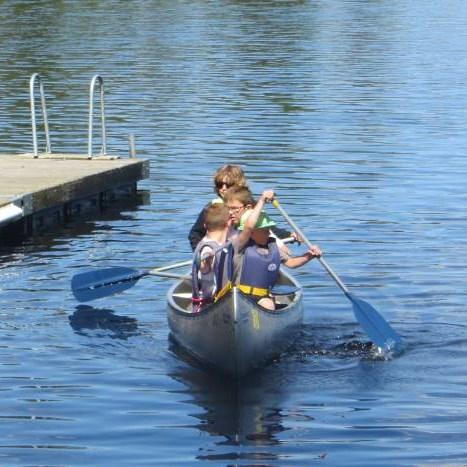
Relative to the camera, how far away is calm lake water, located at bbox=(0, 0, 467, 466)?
11.7 m

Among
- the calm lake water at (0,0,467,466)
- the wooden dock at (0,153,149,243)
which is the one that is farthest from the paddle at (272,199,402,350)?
the wooden dock at (0,153,149,243)

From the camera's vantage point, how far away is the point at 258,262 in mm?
13625

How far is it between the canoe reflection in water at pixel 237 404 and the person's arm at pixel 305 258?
122 centimetres

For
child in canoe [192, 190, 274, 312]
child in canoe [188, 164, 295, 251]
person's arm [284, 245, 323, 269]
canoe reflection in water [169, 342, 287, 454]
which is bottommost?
canoe reflection in water [169, 342, 287, 454]

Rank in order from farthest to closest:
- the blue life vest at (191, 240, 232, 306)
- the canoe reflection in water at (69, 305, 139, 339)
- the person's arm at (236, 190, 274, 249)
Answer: the canoe reflection in water at (69, 305, 139, 339) < the blue life vest at (191, 240, 232, 306) < the person's arm at (236, 190, 274, 249)

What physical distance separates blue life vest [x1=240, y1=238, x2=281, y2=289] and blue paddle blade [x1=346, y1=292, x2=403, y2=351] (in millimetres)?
1023

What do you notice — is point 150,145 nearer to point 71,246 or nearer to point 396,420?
point 71,246

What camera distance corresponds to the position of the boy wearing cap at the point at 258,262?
13.5m

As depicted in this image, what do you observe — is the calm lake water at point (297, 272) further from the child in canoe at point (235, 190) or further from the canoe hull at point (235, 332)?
the child in canoe at point (235, 190)

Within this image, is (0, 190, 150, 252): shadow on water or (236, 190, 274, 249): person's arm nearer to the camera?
(236, 190, 274, 249): person's arm

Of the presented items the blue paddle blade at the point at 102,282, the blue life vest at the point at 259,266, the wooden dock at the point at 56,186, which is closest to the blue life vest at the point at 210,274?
the blue life vest at the point at 259,266

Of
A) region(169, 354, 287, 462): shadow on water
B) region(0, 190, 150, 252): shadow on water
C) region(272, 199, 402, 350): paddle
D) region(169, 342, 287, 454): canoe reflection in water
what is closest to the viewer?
region(169, 354, 287, 462): shadow on water

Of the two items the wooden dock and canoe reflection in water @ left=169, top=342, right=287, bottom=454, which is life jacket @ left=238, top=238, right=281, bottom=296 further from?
the wooden dock

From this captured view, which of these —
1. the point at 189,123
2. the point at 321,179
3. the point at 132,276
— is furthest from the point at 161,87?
the point at 132,276
